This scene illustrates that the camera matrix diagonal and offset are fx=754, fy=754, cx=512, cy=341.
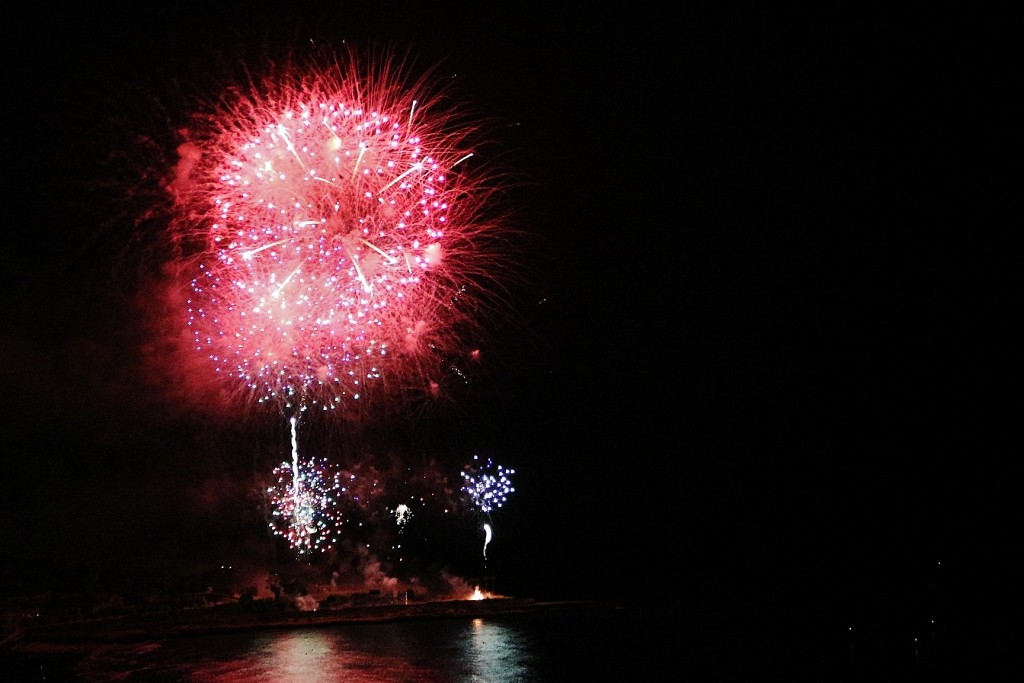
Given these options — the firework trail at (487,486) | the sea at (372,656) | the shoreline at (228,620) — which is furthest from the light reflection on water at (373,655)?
the firework trail at (487,486)

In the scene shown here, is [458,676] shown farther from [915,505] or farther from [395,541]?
[395,541]

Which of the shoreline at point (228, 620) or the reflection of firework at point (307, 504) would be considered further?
the reflection of firework at point (307, 504)

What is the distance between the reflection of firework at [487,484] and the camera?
25388mm

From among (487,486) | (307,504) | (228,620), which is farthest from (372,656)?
(487,486)

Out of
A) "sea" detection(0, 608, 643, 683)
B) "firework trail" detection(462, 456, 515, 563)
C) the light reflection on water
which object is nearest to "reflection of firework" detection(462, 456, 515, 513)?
"firework trail" detection(462, 456, 515, 563)

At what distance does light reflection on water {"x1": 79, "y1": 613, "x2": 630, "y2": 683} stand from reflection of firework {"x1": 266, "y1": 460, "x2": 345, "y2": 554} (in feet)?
22.6

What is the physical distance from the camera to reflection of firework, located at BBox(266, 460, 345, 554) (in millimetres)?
21469

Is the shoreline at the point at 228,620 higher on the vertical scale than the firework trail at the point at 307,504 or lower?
lower

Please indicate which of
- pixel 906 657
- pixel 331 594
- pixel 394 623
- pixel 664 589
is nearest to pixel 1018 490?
pixel 906 657

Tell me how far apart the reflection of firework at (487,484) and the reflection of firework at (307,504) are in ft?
14.0

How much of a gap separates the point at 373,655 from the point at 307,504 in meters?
10.8

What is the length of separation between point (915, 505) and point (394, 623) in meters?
11.4

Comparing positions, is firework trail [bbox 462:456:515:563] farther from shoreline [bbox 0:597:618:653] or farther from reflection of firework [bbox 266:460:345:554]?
shoreline [bbox 0:597:618:653]

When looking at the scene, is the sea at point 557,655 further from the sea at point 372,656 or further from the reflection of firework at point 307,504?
the reflection of firework at point 307,504
